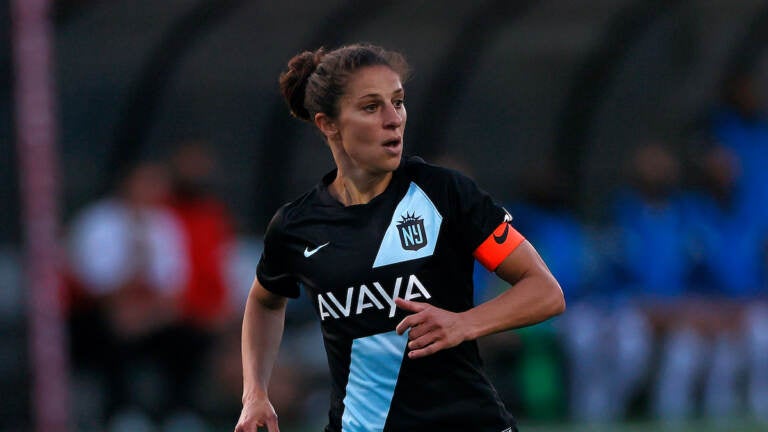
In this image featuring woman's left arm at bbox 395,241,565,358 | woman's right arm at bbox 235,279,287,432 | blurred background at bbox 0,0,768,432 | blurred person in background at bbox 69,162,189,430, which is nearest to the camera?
woman's left arm at bbox 395,241,565,358

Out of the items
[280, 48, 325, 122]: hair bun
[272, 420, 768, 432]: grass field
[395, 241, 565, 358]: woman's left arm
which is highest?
[280, 48, 325, 122]: hair bun

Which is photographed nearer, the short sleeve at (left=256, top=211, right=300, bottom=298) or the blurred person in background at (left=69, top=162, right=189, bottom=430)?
the short sleeve at (left=256, top=211, right=300, bottom=298)

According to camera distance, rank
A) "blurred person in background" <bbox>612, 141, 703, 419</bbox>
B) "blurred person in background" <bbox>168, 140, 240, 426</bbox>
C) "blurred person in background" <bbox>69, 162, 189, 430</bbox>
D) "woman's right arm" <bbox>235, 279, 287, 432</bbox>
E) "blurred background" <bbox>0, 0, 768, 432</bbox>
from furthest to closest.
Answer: "blurred person in background" <bbox>612, 141, 703, 419</bbox> → "blurred person in background" <bbox>168, 140, 240, 426</bbox> → "blurred background" <bbox>0, 0, 768, 432</bbox> → "blurred person in background" <bbox>69, 162, 189, 430</bbox> → "woman's right arm" <bbox>235, 279, 287, 432</bbox>

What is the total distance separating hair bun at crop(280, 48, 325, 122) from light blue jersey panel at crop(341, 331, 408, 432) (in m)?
0.82

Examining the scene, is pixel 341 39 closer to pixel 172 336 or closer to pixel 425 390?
pixel 172 336

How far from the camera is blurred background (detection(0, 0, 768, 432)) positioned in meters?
10.1

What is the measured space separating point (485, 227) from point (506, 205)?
8246 mm

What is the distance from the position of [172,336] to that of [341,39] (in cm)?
230

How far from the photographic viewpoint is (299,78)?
513 centimetres

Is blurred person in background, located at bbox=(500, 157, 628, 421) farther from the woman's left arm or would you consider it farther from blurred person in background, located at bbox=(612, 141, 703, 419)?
the woman's left arm

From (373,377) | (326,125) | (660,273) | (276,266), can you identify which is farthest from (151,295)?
(373,377)

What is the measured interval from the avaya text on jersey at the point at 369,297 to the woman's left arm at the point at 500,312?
0.47 feet

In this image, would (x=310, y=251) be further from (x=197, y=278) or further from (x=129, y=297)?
(x=197, y=278)

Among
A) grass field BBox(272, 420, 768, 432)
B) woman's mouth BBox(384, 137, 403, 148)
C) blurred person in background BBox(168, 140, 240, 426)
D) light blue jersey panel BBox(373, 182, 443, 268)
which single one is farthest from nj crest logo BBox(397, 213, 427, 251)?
grass field BBox(272, 420, 768, 432)
